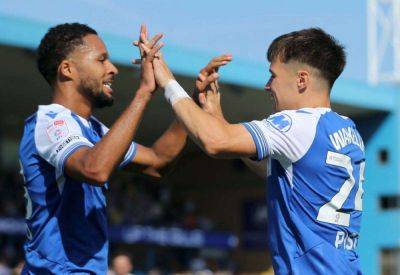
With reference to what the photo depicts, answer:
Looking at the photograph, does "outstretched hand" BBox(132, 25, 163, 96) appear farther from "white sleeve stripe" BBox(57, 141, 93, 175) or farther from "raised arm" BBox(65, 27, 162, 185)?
"white sleeve stripe" BBox(57, 141, 93, 175)

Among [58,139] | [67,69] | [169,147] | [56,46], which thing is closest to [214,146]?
[58,139]

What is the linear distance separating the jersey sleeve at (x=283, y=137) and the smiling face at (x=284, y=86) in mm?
172

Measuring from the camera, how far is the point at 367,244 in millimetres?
25672

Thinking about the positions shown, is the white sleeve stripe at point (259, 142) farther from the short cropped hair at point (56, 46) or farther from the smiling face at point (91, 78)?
the short cropped hair at point (56, 46)

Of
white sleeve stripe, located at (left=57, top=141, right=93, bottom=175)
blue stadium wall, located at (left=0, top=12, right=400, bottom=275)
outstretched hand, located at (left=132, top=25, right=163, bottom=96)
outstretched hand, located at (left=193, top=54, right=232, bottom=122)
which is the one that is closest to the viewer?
white sleeve stripe, located at (left=57, top=141, right=93, bottom=175)

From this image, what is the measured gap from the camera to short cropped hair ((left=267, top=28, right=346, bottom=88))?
4223 millimetres

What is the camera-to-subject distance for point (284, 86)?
4273 mm

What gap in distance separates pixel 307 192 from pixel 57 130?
128 centimetres

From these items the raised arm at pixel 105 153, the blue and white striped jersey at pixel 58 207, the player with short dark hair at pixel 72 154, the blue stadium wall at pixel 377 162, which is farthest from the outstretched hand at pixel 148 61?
the blue stadium wall at pixel 377 162

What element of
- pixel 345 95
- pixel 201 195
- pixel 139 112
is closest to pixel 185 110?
pixel 139 112

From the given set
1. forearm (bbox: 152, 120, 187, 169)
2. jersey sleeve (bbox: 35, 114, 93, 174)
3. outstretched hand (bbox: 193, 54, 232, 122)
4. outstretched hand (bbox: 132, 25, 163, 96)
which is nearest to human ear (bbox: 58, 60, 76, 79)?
jersey sleeve (bbox: 35, 114, 93, 174)

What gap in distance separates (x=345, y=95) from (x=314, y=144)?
68.0 feet

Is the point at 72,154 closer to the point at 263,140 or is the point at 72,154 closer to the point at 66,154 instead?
the point at 66,154

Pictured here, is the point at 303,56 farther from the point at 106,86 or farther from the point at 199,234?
the point at 199,234
